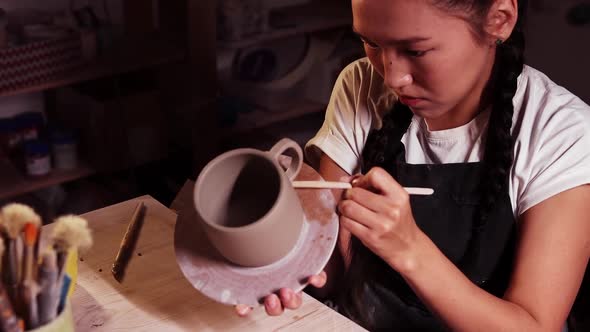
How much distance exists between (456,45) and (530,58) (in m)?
2.36

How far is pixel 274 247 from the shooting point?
0.88m

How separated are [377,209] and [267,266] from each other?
17 centimetres

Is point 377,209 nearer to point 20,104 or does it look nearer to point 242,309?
point 242,309

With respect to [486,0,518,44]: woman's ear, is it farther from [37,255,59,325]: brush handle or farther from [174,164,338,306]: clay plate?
[37,255,59,325]: brush handle

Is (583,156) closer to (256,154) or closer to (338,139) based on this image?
(338,139)

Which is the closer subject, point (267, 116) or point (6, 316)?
point (6, 316)

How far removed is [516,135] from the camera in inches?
47.6

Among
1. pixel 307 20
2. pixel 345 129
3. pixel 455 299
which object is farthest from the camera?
pixel 307 20

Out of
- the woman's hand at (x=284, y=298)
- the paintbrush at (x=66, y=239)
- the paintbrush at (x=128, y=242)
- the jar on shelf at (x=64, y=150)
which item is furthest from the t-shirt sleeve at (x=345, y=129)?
the jar on shelf at (x=64, y=150)

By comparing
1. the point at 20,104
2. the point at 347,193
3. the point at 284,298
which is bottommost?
the point at 20,104

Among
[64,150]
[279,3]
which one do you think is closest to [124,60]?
[64,150]

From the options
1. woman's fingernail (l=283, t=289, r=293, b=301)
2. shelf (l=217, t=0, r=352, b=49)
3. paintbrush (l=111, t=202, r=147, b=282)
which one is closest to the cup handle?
woman's fingernail (l=283, t=289, r=293, b=301)

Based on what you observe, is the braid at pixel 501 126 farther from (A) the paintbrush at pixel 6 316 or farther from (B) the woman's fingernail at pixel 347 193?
(A) the paintbrush at pixel 6 316

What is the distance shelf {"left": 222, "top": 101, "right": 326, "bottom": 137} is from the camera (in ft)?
10.0
